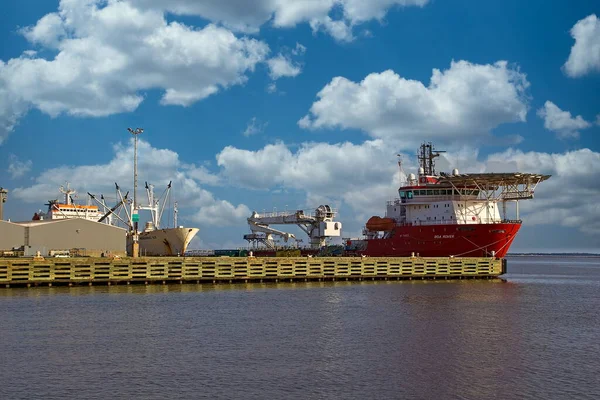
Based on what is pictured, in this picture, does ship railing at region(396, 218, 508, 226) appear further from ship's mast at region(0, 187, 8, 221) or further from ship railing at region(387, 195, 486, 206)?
ship's mast at region(0, 187, 8, 221)

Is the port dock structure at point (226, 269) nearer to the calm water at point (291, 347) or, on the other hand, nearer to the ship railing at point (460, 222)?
the calm water at point (291, 347)

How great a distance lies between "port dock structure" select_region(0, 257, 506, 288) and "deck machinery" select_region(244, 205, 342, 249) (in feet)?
105

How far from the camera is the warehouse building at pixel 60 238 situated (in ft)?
223

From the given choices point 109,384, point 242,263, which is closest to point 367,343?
point 109,384

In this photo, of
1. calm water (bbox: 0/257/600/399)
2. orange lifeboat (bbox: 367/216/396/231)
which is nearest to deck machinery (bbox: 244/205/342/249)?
orange lifeboat (bbox: 367/216/396/231)

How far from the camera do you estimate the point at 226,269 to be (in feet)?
185

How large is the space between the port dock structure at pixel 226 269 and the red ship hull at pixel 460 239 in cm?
464

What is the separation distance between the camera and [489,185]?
252 ft

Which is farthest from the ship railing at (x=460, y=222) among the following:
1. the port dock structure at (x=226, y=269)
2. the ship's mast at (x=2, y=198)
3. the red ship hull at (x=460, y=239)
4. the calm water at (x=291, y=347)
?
the ship's mast at (x=2, y=198)

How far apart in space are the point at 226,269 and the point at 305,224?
150 feet

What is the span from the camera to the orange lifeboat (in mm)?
83188

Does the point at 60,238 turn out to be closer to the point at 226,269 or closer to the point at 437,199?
the point at 226,269

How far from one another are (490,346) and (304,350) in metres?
8.08

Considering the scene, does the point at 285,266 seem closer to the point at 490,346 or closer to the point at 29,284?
the point at 29,284
